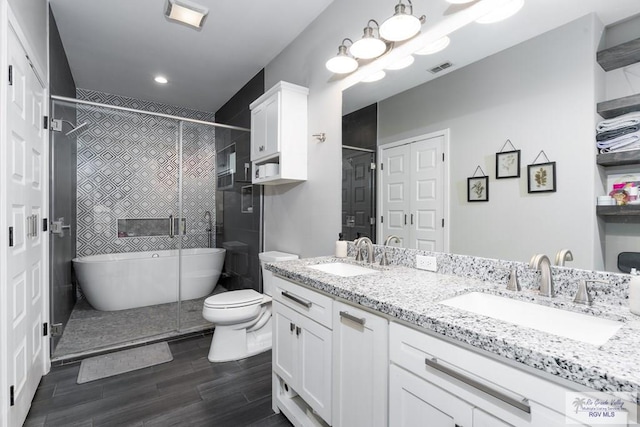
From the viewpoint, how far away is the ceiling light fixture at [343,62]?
6.66ft

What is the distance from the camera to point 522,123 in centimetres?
124

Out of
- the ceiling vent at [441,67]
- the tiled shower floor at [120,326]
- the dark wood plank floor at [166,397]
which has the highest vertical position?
the ceiling vent at [441,67]

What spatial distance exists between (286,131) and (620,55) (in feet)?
6.61

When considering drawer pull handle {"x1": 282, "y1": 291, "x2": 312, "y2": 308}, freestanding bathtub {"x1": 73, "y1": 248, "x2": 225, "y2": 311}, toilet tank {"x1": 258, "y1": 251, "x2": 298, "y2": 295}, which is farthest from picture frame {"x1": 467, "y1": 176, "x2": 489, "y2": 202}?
freestanding bathtub {"x1": 73, "y1": 248, "x2": 225, "y2": 311}

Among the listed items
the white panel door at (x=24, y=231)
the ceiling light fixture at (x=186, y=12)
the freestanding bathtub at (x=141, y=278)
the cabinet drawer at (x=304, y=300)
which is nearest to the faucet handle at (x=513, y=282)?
the cabinet drawer at (x=304, y=300)

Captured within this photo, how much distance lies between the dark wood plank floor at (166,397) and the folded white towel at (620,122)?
196cm

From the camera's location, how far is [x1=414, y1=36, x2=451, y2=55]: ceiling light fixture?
1549mm

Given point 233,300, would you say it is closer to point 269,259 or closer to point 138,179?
point 269,259

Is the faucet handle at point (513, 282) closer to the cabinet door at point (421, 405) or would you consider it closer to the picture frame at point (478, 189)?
the picture frame at point (478, 189)

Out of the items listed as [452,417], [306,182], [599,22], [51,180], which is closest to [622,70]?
[599,22]

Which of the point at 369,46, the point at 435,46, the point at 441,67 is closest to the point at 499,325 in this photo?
the point at 441,67

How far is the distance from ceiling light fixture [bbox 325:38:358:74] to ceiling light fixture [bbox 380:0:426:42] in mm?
349

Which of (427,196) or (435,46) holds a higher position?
(435,46)

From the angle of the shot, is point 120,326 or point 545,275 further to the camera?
point 120,326
